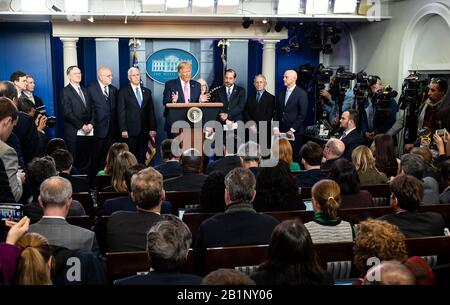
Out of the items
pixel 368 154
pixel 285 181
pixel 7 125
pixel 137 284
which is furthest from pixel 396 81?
pixel 137 284

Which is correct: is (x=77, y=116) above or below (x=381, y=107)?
below

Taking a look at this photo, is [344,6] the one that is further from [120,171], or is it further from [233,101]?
[120,171]

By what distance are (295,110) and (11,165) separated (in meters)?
4.74

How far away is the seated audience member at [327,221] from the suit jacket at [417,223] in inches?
10.1

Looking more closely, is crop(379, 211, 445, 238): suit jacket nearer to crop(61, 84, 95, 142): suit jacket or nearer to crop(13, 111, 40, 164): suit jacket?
crop(13, 111, 40, 164): suit jacket

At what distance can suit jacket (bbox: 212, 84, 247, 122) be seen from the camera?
23.5 ft

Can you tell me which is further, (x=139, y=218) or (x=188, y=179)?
(x=188, y=179)

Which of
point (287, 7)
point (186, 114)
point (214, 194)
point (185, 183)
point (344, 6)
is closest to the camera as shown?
point (214, 194)

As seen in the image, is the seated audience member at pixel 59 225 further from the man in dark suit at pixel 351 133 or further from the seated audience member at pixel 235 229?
the man in dark suit at pixel 351 133

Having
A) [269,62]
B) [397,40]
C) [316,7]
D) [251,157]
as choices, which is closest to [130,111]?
[269,62]

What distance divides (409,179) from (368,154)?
127cm

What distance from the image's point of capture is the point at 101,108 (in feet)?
22.2

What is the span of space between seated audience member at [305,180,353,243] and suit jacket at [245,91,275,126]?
448cm

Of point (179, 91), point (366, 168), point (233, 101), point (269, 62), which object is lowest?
point (366, 168)
